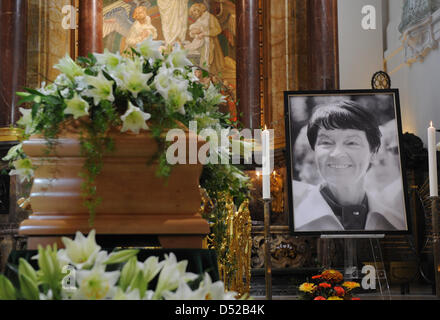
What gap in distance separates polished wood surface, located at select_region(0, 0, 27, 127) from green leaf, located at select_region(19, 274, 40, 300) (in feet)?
26.9

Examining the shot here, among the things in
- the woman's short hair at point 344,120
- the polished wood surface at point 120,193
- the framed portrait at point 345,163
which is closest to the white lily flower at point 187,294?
the polished wood surface at point 120,193

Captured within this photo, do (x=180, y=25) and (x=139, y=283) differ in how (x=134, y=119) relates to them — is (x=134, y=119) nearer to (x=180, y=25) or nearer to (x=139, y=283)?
(x=139, y=283)

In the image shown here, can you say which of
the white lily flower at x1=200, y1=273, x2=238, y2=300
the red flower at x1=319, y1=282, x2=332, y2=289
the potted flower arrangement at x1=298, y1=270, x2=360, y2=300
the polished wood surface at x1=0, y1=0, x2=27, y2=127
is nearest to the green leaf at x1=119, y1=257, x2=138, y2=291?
the white lily flower at x1=200, y1=273, x2=238, y2=300

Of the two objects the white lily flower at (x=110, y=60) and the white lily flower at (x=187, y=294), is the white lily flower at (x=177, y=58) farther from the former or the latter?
the white lily flower at (x=187, y=294)

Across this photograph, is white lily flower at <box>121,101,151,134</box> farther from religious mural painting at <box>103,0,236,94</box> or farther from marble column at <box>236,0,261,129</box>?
religious mural painting at <box>103,0,236,94</box>

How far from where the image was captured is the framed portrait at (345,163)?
221 inches

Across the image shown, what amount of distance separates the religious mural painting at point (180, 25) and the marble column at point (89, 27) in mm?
3215

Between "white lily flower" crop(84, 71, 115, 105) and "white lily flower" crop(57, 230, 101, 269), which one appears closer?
"white lily flower" crop(57, 230, 101, 269)

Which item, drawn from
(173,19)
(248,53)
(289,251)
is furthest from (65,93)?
(173,19)

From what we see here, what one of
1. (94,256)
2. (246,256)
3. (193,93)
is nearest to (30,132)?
(193,93)

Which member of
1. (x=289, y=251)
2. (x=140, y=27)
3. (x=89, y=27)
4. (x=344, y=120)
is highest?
(x=140, y=27)

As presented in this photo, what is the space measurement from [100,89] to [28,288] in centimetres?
76

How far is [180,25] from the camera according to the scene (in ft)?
43.7

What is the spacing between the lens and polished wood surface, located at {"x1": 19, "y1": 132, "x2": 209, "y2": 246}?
4.90 ft
